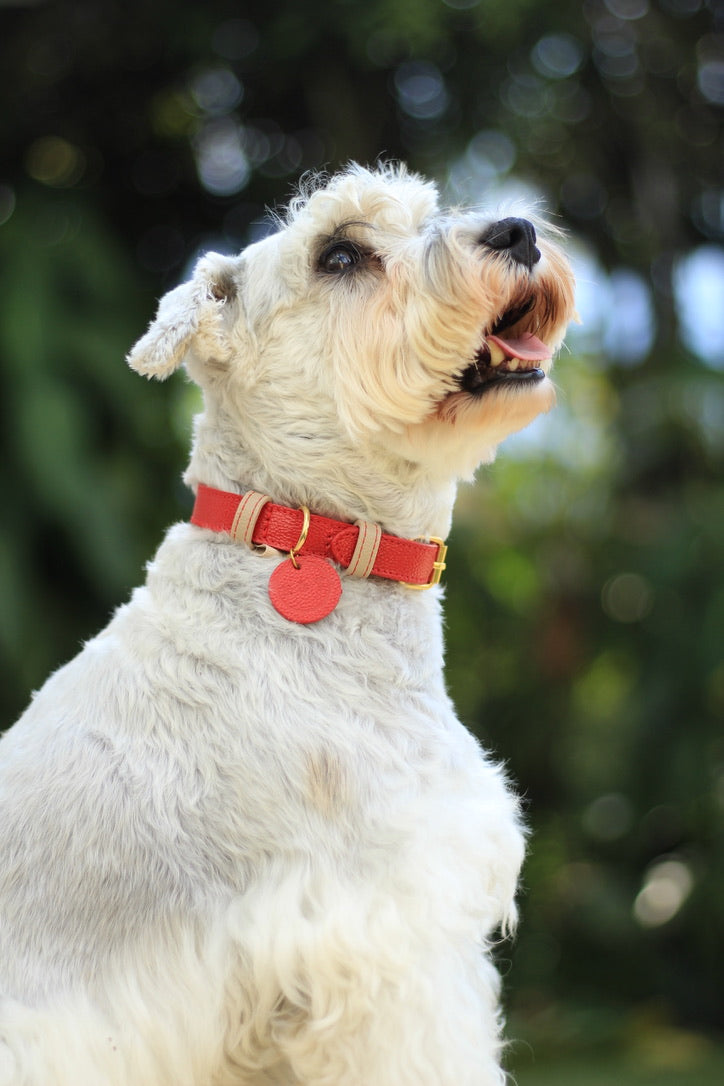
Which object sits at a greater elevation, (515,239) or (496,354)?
(515,239)

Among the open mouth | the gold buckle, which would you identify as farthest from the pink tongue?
the gold buckle

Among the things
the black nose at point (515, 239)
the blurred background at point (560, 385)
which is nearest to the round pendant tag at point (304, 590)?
the black nose at point (515, 239)

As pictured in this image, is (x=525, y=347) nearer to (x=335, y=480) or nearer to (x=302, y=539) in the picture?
(x=335, y=480)

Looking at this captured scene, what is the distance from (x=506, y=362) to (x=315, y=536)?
713mm

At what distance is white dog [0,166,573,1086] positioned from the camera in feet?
8.60

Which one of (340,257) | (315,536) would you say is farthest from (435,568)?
(340,257)

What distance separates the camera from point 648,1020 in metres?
6.97

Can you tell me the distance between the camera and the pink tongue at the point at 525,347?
3.02 meters

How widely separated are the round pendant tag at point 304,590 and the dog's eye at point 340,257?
0.83 m

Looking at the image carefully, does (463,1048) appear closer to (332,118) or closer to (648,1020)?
(648,1020)

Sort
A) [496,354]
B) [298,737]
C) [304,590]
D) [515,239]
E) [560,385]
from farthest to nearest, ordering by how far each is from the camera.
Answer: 1. [560,385]
2. [496,354]
3. [515,239]
4. [304,590]
5. [298,737]

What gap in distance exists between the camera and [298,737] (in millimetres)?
2691

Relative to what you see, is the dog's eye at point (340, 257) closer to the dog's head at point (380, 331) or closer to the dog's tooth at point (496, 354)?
the dog's head at point (380, 331)

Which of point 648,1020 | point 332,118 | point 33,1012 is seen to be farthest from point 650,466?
point 33,1012
